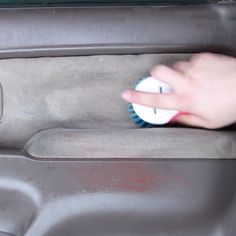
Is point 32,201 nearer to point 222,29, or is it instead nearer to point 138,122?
point 138,122

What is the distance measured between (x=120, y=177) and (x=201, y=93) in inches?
6.6

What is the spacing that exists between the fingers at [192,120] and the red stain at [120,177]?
0.09 meters

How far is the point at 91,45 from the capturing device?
83 centimetres

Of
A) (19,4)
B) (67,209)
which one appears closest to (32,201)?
(67,209)

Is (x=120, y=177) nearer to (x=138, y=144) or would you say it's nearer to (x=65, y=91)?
(x=138, y=144)

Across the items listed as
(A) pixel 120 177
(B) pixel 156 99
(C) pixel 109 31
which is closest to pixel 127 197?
(A) pixel 120 177

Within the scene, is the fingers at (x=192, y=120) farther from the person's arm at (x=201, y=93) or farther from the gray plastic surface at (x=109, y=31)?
the gray plastic surface at (x=109, y=31)

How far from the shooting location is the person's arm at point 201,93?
81cm

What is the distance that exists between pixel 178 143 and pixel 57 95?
0.65ft

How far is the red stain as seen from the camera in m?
0.80

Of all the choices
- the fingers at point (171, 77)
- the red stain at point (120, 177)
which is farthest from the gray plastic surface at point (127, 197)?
the fingers at point (171, 77)

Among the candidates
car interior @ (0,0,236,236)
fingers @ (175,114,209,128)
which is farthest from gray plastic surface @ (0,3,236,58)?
fingers @ (175,114,209,128)

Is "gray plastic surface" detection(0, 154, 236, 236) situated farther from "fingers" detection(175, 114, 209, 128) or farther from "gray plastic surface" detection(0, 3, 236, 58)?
"gray plastic surface" detection(0, 3, 236, 58)

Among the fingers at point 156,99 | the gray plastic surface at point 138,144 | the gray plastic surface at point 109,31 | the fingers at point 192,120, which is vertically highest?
the gray plastic surface at point 109,31
